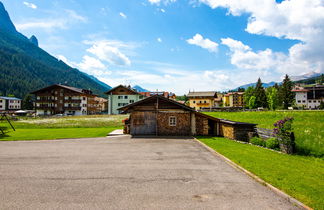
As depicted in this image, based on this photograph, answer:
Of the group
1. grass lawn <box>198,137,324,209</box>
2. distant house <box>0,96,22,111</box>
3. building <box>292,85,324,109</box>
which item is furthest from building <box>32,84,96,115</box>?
building <box>292,85,324,109</box>

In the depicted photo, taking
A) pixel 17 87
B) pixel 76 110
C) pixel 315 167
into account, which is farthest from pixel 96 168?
pixel 17 87

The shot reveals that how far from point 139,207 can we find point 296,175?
7.00 meters

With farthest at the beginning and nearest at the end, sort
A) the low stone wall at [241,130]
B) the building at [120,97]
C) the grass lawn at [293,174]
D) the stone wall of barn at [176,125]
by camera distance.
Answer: the building at [120,97] → the stone wall of barn at [176,125] → the low stone wall at [241,130] → the grass lawn at [293,174]

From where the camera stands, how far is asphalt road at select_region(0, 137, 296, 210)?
210 inches

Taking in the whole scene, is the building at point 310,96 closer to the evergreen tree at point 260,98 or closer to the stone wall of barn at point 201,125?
the evergreen tree at point 260,98

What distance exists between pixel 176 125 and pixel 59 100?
6463 cm

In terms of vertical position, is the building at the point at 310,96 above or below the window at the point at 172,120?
above

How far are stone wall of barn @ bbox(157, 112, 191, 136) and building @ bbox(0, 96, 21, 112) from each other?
104 meters

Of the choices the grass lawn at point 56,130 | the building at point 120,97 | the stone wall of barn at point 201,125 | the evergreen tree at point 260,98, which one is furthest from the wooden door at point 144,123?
the evergreen tree at point 260,98

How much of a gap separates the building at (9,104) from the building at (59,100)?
36635mm

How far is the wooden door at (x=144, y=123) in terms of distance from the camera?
20906 millimetres

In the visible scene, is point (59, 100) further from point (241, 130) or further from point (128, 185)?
point (128, 185)

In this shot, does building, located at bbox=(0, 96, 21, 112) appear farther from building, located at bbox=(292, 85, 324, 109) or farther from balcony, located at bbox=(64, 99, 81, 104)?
building, located at bbox=(292, 85, 324, 109)

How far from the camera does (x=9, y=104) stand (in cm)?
9638
